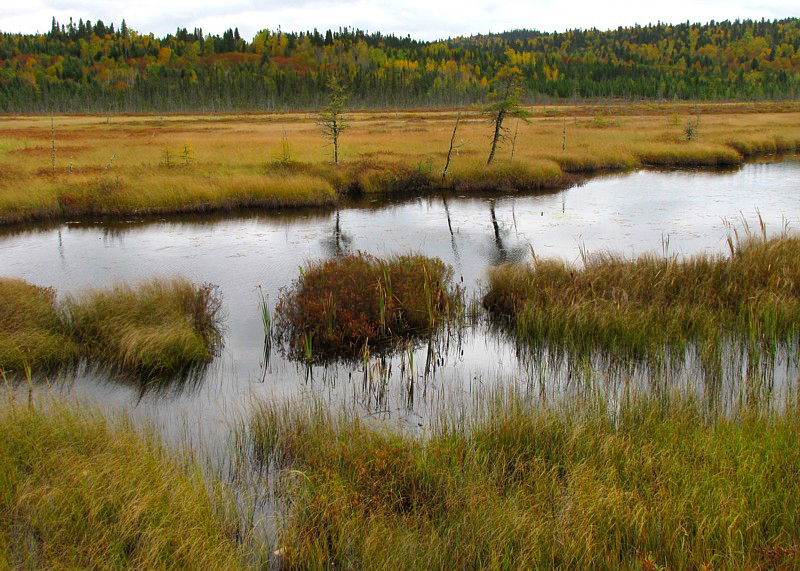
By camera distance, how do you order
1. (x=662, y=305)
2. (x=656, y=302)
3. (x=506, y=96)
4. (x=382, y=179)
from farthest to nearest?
(x=506, y=96) → (x=382, y=179) → (x=662, y=305) → (x=656, y=302)

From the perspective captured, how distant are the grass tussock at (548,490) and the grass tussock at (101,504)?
0.84 metres

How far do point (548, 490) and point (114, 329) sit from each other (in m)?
8.74

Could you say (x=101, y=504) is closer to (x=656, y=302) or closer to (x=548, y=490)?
(x=548, y=490)

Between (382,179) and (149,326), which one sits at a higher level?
→ (382,179)

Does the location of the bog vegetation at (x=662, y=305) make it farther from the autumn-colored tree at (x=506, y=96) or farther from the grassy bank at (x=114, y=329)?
the autumn-colored tree at (x=506, y=96)

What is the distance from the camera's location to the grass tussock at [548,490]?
549 cm

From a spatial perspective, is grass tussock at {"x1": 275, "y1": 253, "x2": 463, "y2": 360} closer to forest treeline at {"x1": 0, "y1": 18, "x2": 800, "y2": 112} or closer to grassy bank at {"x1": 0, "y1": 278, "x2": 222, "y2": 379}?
grassy bank at {"x1": 0, "y1": 278, "x2": 222, "y2": 379}

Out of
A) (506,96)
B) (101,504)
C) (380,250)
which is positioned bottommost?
(101,504)

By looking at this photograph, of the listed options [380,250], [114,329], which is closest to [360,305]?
[114,329]

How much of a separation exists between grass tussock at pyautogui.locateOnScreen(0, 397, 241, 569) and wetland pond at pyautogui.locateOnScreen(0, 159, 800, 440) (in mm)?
1720

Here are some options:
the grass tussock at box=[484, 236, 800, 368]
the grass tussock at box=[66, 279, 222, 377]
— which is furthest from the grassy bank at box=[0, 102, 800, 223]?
the grass tussock at box=[484, 236, 800, 368]

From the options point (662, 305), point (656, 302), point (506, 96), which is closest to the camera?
point (656, 302)

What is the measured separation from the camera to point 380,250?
20.0 meters

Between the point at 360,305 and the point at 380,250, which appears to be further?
the point at 380,250
